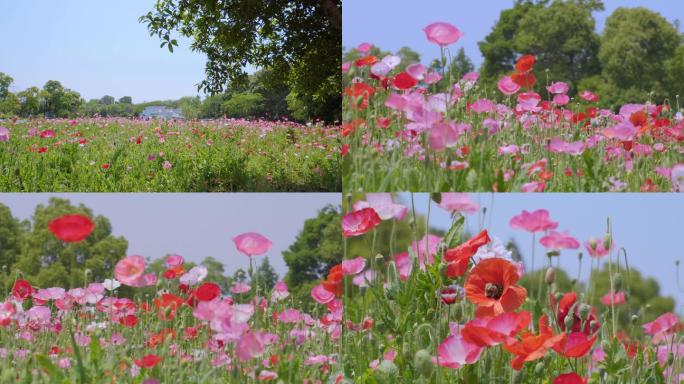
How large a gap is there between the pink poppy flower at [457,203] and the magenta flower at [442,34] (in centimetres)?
48

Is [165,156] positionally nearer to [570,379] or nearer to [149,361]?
[149,361]

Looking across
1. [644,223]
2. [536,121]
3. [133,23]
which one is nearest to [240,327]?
[536,121]

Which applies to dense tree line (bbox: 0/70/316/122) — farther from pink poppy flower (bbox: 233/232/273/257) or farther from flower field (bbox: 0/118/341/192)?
pink poppy flower (bbox: 233/232/273/257)

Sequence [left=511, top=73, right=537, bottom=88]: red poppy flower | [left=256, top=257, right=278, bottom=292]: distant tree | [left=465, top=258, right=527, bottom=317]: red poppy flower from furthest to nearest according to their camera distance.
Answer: [left=256, top=257, right=278, bottom=292]: distant tree < [left=511, top=73, right=537, bottom=88]: red poppy flower < [left=465, top=258, right=527, bottom=317]: red poppy flower

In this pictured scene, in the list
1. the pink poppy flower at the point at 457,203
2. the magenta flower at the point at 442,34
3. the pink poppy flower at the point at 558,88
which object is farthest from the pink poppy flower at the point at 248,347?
the pink poppy flower at the point at 558,88

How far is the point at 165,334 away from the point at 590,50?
5.42ft

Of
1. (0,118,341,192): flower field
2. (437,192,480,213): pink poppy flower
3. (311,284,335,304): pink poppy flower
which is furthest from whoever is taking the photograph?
(0,118,341,192): flower field

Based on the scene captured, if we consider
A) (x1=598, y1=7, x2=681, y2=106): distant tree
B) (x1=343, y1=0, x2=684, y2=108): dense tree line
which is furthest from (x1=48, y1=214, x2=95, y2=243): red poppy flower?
(x1=598, y1=7, x2=681, y2=106): distant tree

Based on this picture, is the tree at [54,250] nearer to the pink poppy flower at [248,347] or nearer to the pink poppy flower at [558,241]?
the pink poppy flower at [248,347]

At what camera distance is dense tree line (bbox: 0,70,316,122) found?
3068 millimetres

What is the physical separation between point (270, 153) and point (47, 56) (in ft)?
3.13

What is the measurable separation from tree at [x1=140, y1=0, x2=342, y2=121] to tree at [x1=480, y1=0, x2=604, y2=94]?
81 centimetres

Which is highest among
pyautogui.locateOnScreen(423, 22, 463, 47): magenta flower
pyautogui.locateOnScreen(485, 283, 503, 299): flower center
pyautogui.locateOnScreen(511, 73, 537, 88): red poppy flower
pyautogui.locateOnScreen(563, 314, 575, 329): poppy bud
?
pyautogui.locateOnScreen(423, 22, 463, 47): magenta flower

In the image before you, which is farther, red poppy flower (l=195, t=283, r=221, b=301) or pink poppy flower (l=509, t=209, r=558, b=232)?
pink poppy flower (l=509, t=209, r=558, b=232)
